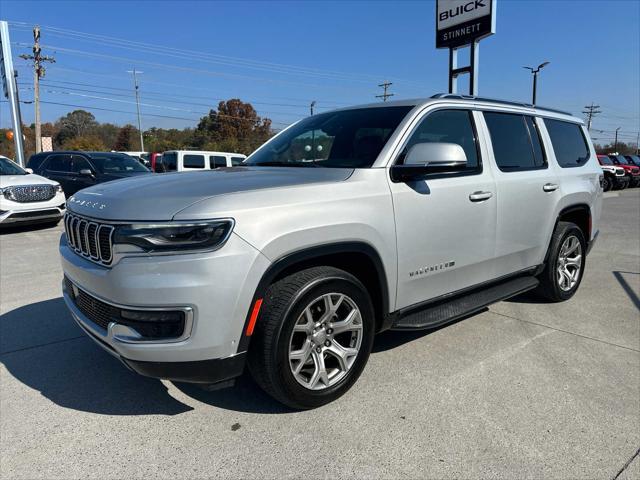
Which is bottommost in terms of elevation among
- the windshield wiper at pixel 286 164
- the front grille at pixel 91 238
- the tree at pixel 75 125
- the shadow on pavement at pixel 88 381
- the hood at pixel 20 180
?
the shadow on pavement at pixel 88 381

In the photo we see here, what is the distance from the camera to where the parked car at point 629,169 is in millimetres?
28216

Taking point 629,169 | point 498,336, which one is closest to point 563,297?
point 498,336

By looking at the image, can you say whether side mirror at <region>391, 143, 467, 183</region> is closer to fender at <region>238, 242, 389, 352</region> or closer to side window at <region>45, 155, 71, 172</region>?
fender at <region>238, 242, 389, 352</region>

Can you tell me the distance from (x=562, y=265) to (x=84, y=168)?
37.7 feet

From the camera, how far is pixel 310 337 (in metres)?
2.75

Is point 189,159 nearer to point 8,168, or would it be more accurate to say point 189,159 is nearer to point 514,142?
point 8,168

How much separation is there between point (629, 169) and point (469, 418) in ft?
104

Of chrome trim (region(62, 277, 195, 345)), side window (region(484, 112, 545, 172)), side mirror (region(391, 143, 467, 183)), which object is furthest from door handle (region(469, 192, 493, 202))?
chrome trim (region(62, 277, 195, 345))

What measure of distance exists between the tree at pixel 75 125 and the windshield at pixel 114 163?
262 feet

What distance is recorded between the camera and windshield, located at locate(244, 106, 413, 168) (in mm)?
3252

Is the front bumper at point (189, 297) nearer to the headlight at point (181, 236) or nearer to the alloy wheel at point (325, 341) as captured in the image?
the headlight at point (181, 236)

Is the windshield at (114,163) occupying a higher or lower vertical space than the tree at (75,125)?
lower

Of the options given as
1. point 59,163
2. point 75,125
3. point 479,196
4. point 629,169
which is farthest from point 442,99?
point 75,125

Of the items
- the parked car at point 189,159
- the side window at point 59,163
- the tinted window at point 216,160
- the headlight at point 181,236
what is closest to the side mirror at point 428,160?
the headlight at point 181,236
